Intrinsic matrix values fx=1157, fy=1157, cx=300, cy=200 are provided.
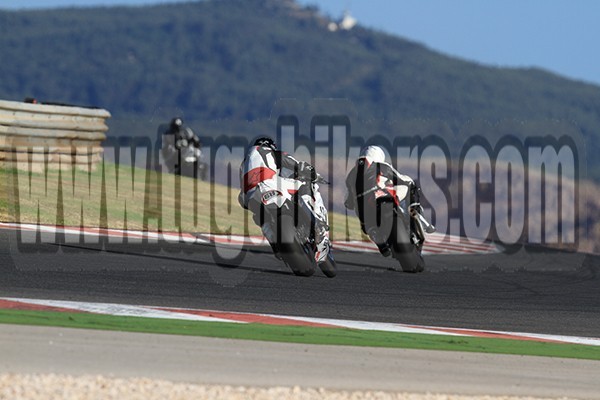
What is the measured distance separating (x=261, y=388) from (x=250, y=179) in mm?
5058

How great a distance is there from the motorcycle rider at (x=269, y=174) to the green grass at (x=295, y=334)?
317 cm

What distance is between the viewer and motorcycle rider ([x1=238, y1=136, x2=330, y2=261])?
10.7 meters

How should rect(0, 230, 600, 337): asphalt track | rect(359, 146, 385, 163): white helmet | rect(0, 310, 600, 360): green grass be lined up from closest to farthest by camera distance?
rect(0, 310, 600, 360): green grass < rect(0, 230, 600, 337): asphalt track < rect(359, 146, 385, 163): white helmet

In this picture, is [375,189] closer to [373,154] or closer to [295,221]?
[373,154]

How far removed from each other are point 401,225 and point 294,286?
8.06 feet

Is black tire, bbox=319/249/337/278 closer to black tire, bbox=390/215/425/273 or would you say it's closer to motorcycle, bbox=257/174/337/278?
motorcycle, bbox=257/174/337/278

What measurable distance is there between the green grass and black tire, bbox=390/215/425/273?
4.41 metres

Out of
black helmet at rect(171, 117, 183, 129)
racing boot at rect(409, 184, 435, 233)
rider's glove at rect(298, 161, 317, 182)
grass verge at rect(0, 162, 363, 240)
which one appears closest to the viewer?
rider's glove at rect(298, 161, 317, 182)

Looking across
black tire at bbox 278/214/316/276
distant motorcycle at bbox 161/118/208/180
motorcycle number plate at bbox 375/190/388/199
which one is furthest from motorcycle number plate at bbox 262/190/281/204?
distant motorcycle at bbox 161/118/208/180

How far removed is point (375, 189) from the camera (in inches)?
484

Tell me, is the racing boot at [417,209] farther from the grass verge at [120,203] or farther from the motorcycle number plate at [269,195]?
the grass verge at [120,203]

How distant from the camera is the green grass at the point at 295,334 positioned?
6.96m

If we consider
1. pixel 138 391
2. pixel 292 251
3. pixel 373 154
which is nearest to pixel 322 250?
pixel 292 251

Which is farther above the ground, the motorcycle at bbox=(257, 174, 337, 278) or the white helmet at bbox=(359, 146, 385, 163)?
the white helmet at bbox=(359, 146, 385, 163)
